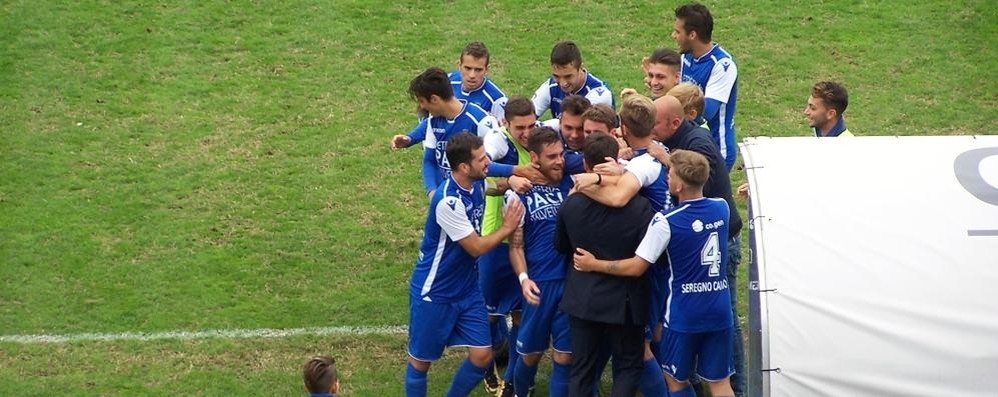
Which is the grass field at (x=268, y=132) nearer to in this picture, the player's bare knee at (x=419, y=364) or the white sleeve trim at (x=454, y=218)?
the player's bare knee at (x=419, y=364)

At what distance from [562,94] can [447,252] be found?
2197mm

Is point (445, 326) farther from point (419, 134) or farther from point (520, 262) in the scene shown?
point (419, 134)

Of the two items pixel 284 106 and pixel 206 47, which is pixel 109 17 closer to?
pixel 206 47

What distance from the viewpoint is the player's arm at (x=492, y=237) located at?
7.42 m

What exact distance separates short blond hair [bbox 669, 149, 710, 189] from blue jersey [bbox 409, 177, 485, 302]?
1.31 m

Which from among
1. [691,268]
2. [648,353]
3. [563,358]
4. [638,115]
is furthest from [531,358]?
[638,115]

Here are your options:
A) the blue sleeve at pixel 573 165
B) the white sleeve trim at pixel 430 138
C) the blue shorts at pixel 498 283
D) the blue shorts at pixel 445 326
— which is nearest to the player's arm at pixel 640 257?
the blue sleeve at pixel 573 165

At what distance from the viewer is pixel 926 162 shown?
6984 mm

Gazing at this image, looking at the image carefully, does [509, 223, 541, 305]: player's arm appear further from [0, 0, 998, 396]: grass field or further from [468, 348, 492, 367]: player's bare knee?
[0, 0, 998, 396]: grass field

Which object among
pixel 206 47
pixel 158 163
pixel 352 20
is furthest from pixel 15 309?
pixel 352 20

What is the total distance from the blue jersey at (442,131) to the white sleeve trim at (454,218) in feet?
3.61

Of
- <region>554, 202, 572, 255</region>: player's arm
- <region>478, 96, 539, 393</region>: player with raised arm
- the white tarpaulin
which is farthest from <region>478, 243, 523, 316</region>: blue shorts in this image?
the white tarpaulin

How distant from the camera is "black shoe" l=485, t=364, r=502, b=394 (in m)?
8.64

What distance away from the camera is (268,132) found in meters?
12.4
